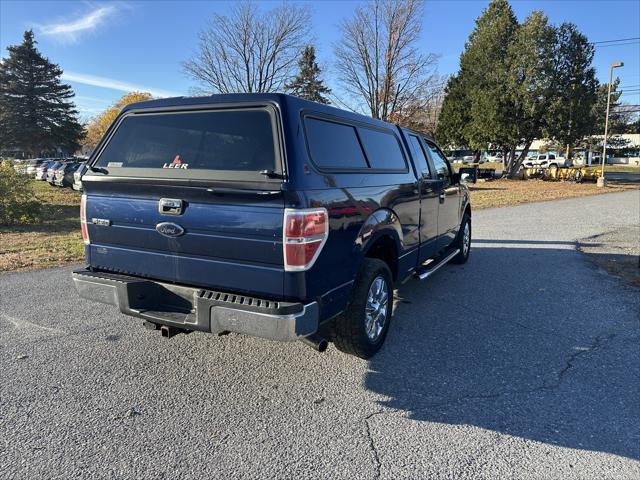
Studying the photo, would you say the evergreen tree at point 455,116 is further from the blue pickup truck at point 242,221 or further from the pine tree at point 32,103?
the pine tree at point 32,103

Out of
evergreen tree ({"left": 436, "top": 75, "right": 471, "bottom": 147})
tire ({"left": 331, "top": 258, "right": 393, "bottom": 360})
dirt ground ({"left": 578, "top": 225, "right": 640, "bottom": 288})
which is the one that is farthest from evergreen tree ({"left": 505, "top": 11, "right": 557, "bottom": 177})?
tire ({"left": 331, "top": 258, "right": 393, "bottom": 360})

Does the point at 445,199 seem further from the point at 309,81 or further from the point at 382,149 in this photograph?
the point at 309,81

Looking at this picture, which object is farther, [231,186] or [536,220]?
[536,220]

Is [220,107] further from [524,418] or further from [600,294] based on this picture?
[600,294]

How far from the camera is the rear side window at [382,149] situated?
4129mm

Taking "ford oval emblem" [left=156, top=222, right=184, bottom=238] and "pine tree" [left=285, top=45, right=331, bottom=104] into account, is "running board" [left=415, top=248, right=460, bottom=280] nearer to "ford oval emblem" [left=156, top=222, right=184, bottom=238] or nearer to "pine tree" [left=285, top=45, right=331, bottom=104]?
"ford oval emblem" [left=156, top=222, right=184, bottom=238]

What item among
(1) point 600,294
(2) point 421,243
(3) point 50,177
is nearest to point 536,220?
(1) point 600,294

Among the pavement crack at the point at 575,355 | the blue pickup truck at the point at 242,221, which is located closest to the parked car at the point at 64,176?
the blue pickup truck at the point at 242,221

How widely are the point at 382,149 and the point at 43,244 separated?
7.45 metres

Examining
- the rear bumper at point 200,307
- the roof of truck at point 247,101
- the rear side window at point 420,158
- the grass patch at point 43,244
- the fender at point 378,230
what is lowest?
the grass patch at point 43,244

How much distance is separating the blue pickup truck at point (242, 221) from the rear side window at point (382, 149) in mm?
66

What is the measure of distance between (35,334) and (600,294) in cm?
645

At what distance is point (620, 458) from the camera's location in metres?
2.65

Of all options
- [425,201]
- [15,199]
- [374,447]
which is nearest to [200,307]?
[374,447]
